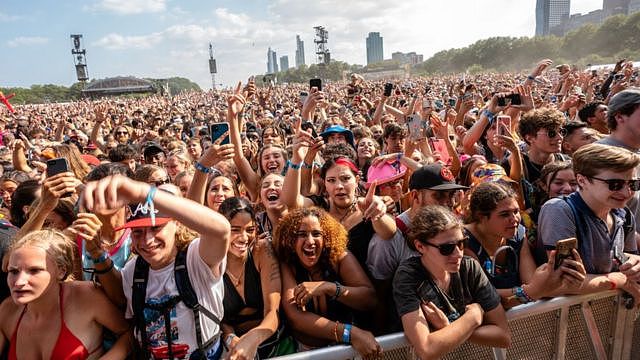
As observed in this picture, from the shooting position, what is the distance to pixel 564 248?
213cm

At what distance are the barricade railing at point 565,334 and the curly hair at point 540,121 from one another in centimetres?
167

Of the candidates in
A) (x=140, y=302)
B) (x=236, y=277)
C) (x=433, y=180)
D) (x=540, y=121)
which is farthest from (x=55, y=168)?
(x=540, y=121)

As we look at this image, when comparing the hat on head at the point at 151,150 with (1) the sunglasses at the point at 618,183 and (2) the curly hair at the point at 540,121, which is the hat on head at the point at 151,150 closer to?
(2) the curly hair at the point at 540,121

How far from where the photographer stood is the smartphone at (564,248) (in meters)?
2.12

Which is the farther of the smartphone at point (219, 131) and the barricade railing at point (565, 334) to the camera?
the smartphone at point (219, 131)

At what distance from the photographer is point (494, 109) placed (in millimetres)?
5293

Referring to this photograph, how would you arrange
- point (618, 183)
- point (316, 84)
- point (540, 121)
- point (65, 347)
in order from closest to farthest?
point (65, 347) → point (618, 183) → point (540, 121) → point (316, 84)

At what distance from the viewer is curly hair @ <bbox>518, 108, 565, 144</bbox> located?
3.68 m

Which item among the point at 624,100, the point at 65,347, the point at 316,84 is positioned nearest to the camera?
the point at 65,347

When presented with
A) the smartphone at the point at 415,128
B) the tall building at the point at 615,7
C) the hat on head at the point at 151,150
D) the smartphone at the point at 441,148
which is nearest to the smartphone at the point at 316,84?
the smartphone at the point at 415,128

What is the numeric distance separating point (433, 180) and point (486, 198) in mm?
389

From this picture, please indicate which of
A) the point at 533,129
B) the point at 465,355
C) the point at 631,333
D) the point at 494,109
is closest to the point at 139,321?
the point at 465,355

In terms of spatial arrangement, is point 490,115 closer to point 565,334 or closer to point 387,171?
point 387,171

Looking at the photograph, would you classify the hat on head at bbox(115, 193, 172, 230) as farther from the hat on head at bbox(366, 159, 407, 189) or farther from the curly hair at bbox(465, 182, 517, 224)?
the hat on head at bbox(366, 159, 407, 189)
